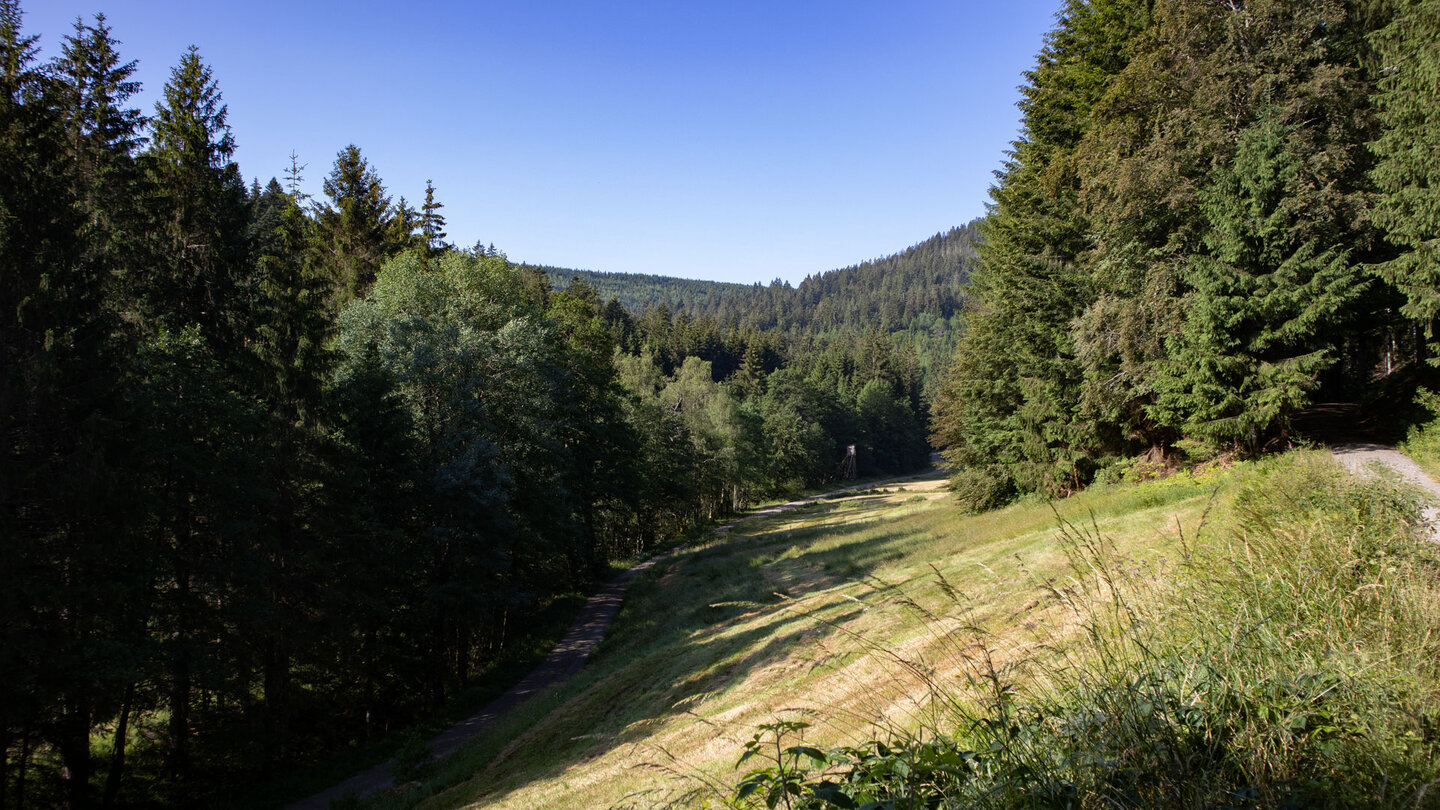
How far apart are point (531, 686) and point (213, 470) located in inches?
466

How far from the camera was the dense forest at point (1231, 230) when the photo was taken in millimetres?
13859

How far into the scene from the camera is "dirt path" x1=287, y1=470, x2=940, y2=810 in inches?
594

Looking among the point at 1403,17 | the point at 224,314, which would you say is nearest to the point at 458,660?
the point at 224,314

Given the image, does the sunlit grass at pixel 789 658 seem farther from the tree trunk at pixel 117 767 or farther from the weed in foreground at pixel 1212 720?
the tree trunk at pixel 117 767

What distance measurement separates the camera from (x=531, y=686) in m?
21.5

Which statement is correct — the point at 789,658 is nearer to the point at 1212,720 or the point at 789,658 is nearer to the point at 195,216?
the point at 1212,720

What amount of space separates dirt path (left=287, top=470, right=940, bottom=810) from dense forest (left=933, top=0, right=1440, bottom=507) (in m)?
18.2

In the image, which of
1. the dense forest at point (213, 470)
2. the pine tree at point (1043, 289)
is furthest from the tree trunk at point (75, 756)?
the pine tree at point (1043, 289)

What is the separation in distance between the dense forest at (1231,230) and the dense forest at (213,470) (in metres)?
19.8

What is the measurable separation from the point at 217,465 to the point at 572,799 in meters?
12.2

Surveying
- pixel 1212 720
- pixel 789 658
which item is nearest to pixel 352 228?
pixel 789 658

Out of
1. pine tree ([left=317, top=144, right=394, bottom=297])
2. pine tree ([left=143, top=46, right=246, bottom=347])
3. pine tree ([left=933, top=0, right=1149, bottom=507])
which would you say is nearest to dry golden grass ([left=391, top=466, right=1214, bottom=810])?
pine tree ([left=933, top=0, right=1149, bottom=507])

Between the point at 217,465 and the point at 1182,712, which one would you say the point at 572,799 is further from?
the point at 217,465

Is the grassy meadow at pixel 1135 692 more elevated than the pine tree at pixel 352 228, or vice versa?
the pine tree at pixel 352 228
